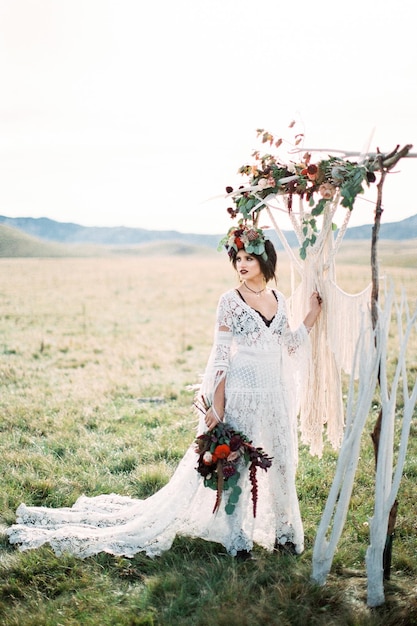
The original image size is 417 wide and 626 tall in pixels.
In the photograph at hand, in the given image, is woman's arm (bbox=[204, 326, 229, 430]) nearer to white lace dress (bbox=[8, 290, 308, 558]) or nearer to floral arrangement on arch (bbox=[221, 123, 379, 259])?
white lace dress (bbox=[8, 290, 308, 558])

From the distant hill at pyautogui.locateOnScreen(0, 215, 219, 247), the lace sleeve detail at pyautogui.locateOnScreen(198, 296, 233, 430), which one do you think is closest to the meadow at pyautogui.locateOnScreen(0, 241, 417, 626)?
the lace sleeve detail at pyautogui.locateOnScreen(198, 296, 233, 430)

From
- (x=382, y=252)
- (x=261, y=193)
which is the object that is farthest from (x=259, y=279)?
(x=382, y=252)

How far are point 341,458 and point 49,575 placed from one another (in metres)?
2.03

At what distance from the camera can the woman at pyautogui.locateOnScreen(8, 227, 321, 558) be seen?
3.91 metres

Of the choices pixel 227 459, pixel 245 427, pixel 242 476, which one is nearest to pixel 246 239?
pixel 245 427

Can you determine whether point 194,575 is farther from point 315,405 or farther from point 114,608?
point 315,405

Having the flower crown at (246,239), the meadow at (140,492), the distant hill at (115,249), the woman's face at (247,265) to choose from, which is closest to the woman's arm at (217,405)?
the woman's face at (247,265)

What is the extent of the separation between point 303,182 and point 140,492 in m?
2.99

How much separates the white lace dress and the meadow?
12 centimetres

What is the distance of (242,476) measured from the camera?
13.0ft

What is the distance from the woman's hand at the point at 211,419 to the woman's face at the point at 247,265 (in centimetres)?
93

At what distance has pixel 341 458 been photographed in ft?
11.0

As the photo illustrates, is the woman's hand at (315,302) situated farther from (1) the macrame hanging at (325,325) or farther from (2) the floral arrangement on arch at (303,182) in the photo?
(2) the floral arrangement on arch at (303,182)

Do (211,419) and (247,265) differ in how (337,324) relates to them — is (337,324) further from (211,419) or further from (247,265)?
(211,419)
